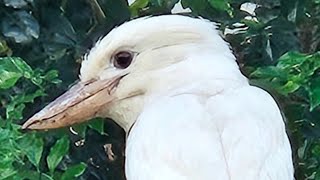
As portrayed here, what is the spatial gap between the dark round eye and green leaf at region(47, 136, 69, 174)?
21 cm

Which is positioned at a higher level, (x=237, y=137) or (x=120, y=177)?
(x=237, y=137)

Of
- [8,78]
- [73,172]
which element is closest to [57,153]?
[73,172]

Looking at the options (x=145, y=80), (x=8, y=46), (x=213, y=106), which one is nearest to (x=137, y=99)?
(x=145, y=80)

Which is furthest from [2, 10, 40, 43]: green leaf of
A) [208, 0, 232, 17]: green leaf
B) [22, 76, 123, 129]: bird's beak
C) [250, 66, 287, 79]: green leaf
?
[250, 66, 287, 79]: green leaf

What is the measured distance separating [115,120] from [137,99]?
9cm

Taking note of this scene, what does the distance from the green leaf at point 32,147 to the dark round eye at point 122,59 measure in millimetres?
241

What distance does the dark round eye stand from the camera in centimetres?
284

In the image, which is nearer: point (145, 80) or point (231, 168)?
point (231, 168)

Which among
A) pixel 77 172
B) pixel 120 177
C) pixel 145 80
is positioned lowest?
pixel 120 177

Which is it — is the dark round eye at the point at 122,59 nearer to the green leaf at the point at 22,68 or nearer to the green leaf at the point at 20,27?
the green leaf at the point at 22,68

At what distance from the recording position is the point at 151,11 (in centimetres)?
332

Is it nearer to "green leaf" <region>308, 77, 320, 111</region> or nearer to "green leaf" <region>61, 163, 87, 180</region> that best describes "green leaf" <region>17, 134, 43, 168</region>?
"green leaf" <region>61, 163, 87, 180</region>

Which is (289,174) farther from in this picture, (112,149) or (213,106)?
(112,149)

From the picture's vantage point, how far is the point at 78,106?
2.88 m
